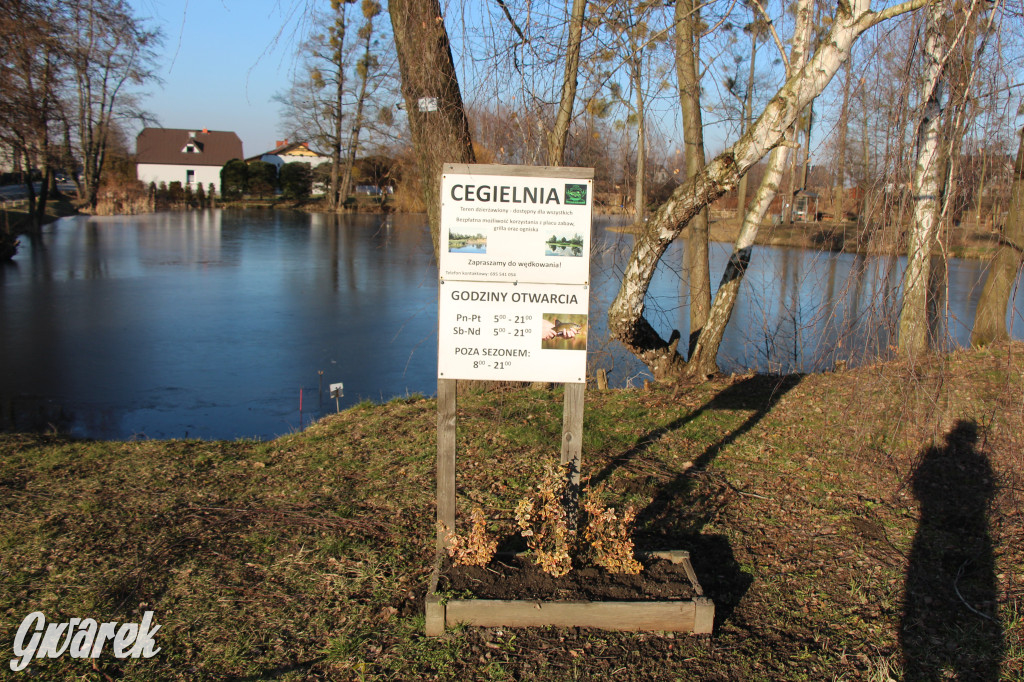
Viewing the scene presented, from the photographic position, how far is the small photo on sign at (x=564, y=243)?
3625 mm

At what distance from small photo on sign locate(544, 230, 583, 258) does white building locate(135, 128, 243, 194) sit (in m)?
67.0

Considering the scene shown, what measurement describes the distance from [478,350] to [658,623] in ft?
4.88

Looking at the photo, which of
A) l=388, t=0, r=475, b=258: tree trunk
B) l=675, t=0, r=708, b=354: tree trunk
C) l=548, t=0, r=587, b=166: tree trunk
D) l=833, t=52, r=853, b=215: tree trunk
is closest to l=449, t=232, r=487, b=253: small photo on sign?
l=833, t=52, r=853, b=215: tree trunk

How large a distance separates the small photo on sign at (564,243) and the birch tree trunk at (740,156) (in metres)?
2.64

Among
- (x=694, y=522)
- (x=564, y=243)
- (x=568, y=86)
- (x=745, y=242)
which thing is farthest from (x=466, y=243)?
(x=745, y=242)

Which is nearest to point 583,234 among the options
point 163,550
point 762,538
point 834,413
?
point 762,538

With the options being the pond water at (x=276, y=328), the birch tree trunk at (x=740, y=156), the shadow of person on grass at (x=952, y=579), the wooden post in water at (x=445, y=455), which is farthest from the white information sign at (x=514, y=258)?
the birch tree trunk at (x=740, y=156)

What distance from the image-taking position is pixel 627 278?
681cm

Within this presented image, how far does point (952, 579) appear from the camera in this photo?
3.92 metres

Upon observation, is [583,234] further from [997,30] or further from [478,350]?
[997,30]

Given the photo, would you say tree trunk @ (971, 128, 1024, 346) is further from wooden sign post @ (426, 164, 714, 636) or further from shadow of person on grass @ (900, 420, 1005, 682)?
wooden sign post @ (426, 164, 714, 636)

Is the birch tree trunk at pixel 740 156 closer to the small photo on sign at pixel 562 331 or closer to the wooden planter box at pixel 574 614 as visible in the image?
the small photo on sign at pixel 562 331

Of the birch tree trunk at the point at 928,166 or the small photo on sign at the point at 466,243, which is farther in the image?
the birch tree trunk at the point at 928,166

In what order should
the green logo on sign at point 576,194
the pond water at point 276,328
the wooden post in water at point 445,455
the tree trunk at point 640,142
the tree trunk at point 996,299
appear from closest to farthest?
the green logo on sign at point 576,194, the wooden post in water at point 445,455, the tree trunk at point 640,142, the pond water at point 276,328, the tree trunk at point 996,299
